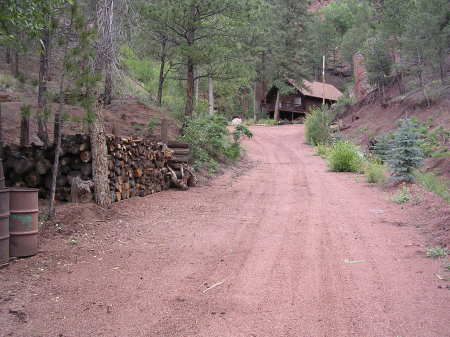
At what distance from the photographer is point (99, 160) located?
9.01 m

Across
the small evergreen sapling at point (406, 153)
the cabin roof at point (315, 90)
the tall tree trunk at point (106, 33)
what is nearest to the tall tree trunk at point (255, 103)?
the cabin roof at point (315, 90)

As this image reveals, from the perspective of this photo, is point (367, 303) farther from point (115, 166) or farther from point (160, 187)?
point (160, 187)

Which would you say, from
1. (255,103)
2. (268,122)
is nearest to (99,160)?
(268,122)

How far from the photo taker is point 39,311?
185 inches

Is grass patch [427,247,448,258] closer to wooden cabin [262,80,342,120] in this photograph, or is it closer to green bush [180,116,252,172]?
green bush [180,116,252,172]

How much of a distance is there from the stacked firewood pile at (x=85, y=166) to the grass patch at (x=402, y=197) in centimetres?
588

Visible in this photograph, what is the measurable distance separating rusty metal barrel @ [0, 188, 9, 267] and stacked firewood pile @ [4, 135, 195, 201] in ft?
9.82

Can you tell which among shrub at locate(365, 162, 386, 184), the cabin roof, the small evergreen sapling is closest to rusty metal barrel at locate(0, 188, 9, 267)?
the small evergreen sapling

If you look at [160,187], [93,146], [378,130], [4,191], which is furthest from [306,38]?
[4,191]

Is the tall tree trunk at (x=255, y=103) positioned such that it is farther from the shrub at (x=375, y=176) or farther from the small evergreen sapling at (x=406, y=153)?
the small evergreen sapling at (x=406, y=153)

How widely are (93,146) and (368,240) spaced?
17.0 feet

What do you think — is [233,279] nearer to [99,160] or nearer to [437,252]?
[437,252]

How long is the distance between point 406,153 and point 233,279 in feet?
28.4

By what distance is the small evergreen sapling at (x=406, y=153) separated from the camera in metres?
12.6
